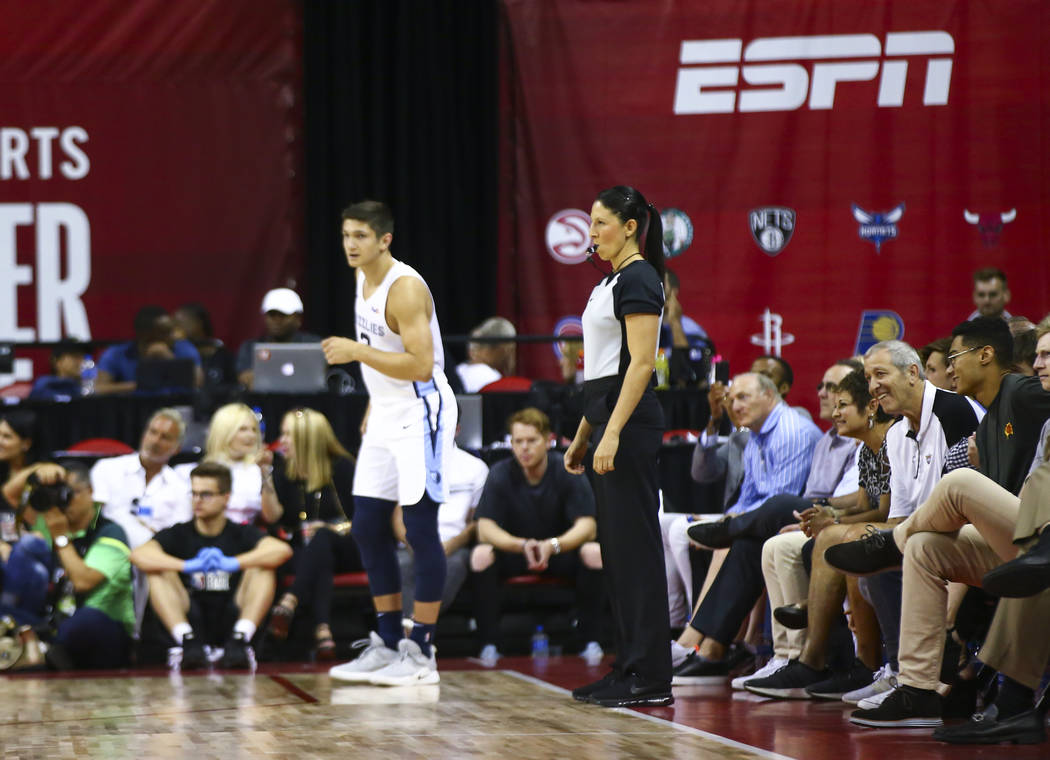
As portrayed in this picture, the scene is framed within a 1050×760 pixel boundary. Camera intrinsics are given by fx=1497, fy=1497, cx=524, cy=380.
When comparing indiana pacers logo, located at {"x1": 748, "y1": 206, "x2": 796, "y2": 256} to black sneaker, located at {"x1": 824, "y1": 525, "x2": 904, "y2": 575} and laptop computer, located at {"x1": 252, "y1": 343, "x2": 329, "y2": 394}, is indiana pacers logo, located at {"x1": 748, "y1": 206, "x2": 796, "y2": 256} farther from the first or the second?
black sneaker, located at {"x1": 824, "y1": 525, "x2": 904, "y2": 575}

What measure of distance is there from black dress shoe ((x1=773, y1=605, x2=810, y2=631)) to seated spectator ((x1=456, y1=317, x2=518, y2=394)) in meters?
3.35

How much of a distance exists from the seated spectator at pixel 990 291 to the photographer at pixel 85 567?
4480 mm

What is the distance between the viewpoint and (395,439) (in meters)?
4.46

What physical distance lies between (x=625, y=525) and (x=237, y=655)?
6.43 feet

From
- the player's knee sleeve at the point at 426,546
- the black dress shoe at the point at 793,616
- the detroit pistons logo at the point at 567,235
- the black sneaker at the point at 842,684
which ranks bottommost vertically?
the black sneaker at the point at 842,684

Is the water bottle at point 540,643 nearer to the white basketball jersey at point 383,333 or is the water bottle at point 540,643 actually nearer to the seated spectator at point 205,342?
the white basketball jersey at point 383,333

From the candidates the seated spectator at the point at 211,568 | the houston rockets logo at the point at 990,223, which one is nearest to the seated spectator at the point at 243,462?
the seated spectator at the point at 211,568

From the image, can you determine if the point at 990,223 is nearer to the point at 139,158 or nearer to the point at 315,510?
the point at 315,510

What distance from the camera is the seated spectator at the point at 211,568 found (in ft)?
18.1

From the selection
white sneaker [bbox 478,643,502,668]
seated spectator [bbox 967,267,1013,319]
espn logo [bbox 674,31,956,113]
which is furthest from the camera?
espn logo [bbox 674,31,956,113]

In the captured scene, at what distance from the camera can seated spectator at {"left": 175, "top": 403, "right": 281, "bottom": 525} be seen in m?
5.97

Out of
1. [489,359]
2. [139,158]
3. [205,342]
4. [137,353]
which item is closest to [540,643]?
[489,359]

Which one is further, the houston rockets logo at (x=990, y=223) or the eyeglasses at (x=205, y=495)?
the houston rockets logo at (x=990, y=223)

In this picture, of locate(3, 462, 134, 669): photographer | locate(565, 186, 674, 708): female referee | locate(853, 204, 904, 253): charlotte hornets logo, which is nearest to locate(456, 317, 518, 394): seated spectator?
locate(853, 204, 904, 253): charlotte hornets logo
